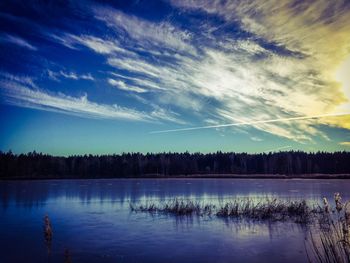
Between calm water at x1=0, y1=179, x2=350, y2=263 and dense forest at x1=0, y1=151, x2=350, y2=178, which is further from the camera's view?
dense forest at x1=0, y1=151, x2=350, y2=178

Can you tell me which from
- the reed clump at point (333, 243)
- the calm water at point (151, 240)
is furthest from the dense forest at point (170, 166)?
the reed clump at point (333, 243)

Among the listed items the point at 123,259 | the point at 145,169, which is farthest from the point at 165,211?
the point at 145,169

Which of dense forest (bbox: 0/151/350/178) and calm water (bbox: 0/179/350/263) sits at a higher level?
dense forest (bbox: 0/151/350/178)

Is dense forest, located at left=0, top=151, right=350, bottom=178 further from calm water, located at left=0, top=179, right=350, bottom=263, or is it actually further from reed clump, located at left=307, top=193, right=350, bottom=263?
reed clump, located at left=307, top=193, right=350, bottom=263

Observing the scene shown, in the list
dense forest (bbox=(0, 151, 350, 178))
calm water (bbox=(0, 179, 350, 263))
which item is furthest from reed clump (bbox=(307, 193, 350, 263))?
dense forest (bbox=(0, 151, 350, 178))

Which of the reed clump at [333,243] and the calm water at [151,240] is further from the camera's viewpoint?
the calm water at [151,240]

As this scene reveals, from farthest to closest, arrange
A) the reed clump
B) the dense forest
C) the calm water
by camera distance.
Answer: the dense forest < the calm water < the reed clump

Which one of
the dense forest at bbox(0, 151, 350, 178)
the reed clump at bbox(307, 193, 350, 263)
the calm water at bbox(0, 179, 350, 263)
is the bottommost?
the calm water at bbox(0, 179, 350, 263)

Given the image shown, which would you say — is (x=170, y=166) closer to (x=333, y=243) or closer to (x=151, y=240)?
(x=151, y=240)

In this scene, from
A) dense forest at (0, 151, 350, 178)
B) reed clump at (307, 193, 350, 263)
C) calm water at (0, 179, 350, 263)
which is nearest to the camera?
reed clump at (307, 193, 350, 263)

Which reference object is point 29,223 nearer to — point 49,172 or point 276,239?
point 276,239

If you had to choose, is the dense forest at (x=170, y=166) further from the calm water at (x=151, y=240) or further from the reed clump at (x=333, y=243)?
the reed clump at (x=333, y=243)

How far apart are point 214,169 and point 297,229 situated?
120673mm

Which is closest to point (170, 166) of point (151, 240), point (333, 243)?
point (151, 240)
